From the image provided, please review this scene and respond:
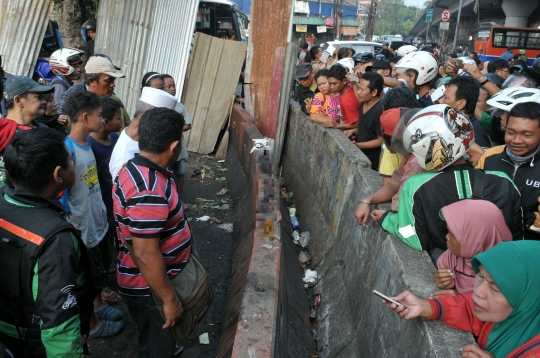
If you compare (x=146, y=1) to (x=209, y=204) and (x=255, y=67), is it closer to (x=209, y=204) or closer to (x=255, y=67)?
(x=255, y=67)

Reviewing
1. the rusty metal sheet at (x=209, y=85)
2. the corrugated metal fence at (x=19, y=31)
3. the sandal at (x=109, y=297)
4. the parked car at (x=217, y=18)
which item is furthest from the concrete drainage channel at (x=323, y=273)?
the parked car at (x=217, y=18)

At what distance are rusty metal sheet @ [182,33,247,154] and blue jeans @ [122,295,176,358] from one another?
19.7ft

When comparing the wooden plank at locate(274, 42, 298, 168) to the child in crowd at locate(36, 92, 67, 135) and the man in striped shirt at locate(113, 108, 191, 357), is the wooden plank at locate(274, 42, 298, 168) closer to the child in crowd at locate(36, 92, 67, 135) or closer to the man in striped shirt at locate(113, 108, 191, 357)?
the child in crowd at locate(36, 92, 67, 135)

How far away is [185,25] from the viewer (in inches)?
335

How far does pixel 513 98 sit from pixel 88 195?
3447 millimetres

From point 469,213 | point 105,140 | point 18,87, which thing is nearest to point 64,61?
point 18,87

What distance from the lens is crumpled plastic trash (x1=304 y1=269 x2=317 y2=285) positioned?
451cm

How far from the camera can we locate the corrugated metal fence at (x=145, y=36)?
8438 mm

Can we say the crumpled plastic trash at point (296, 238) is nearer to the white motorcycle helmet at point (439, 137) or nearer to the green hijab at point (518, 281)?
the white motorcycle helmet at point (439, 137)

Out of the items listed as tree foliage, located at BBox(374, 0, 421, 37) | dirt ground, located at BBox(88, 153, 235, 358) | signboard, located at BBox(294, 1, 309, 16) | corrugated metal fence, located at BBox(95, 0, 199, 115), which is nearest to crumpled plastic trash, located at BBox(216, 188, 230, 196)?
dirt ground, located at BBox(88, 153, 235, 358)

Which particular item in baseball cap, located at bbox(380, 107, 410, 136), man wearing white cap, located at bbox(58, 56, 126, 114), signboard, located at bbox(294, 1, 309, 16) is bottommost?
baseball cap, located at bbox(380, 107, 410, 136)

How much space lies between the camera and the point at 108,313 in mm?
3771

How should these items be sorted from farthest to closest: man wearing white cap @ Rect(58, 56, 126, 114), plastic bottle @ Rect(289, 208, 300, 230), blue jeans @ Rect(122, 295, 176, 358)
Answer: plastic bottle @ Rect(289, 208, 300, 230) < man wearing white cap @ Rect(58, 56, 126, 114) < blue jeans @ Rect(122, 295, 176, 358)

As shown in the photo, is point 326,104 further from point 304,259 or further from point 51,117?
point 51,117
